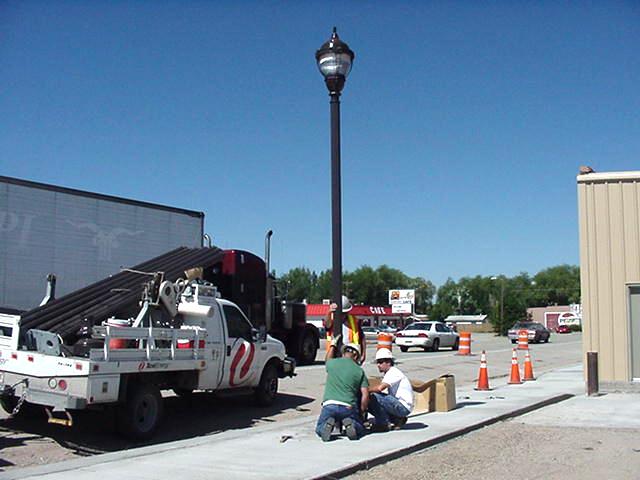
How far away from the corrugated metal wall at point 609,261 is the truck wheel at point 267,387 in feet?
21.2

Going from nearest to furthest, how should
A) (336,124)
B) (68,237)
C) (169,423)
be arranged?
(336,124) < (169,423) < (68,237)

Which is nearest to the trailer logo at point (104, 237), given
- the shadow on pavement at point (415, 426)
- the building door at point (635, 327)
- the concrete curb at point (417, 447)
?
the shadow on pavement at point (415, 426)

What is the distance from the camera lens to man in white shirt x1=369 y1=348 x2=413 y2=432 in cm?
1013

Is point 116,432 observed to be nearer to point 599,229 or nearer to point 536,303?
point 599,229

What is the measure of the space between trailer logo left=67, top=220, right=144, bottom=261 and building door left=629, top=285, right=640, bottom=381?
13.7 meters

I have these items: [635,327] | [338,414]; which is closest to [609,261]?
[635,327]

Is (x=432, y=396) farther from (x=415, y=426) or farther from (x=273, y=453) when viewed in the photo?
(x=273, y=453)

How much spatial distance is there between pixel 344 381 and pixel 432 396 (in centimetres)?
326

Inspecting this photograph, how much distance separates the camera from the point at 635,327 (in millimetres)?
14914

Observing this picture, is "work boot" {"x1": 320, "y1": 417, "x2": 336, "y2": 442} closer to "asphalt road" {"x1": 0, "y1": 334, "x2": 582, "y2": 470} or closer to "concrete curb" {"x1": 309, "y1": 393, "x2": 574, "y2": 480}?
"concrete curb" {"x1": 309, "y1": 393, "x2": 574, "y2": 480}

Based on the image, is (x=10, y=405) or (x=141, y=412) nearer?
(x=141, y=412)

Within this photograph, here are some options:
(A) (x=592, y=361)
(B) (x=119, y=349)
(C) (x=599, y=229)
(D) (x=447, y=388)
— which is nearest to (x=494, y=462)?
(D) (x=447, y=388)

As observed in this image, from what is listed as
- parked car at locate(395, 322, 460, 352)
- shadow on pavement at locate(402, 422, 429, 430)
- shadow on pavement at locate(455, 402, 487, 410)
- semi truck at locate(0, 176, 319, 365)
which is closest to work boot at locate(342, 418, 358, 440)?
shadow on pavement at locate(402, 422, 429, 430)

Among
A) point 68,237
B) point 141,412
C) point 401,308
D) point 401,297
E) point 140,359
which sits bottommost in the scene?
point 141,412
